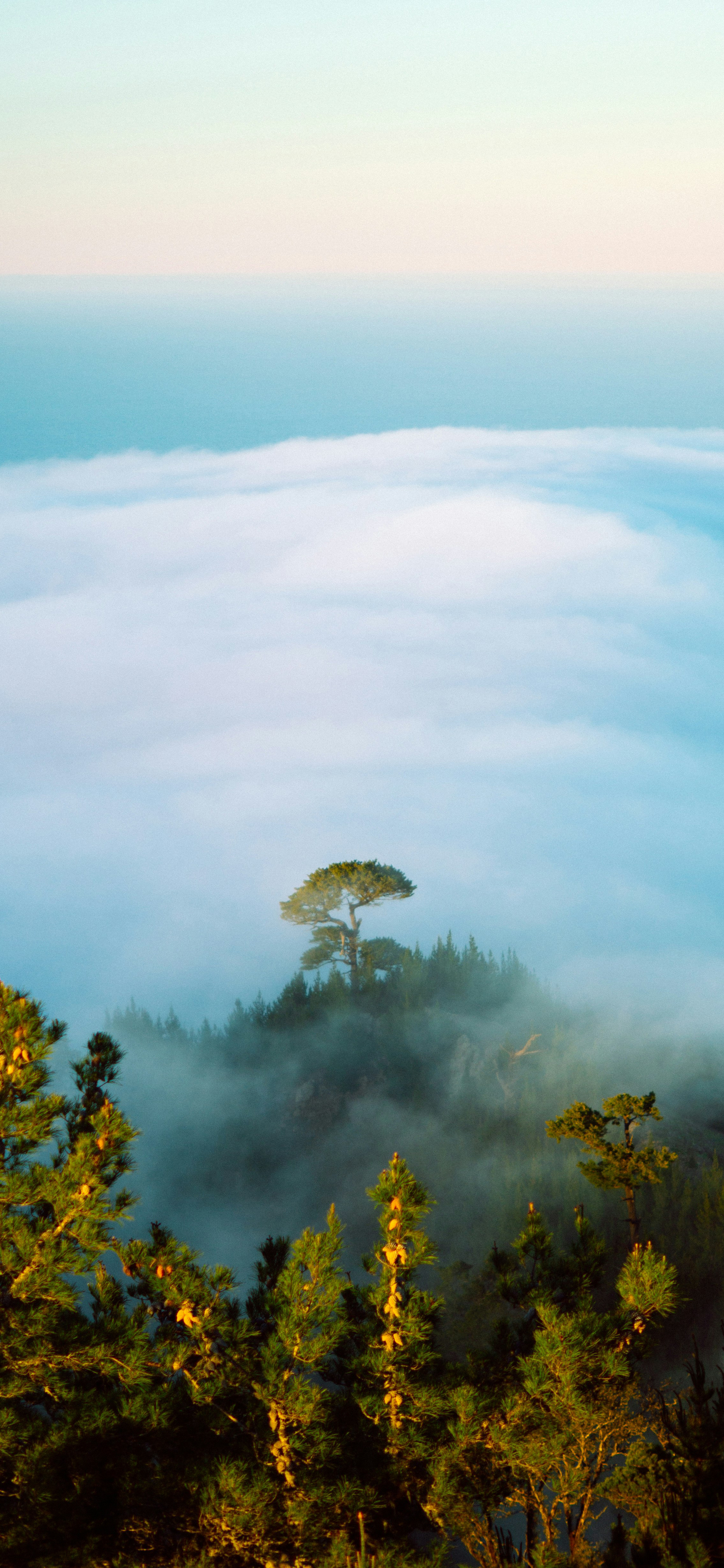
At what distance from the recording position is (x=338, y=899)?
5972 centimetres

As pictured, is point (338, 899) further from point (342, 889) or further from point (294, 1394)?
point (294, 1394)

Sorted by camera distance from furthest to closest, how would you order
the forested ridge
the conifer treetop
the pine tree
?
the conifer treetop → the pine tree → the forested ridge

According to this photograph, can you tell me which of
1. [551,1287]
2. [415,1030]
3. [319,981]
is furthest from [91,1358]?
[319,981]

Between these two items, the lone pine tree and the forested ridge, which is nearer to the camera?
the forested ridge

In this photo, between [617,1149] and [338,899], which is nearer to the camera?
[617,1149]

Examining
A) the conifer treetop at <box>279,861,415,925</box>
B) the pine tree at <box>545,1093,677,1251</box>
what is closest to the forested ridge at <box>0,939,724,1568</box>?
the pine tree at <box>545,1093,677,1251</box>

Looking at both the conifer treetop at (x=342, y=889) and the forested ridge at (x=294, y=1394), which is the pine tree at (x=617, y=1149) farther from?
the conifer treetop at (x=342, y=889)

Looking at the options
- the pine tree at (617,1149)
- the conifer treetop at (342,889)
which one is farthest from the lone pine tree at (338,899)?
the pine tree at (617,1149)

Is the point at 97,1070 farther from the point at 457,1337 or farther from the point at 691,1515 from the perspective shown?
the point at 457,1337

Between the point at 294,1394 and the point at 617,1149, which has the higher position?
the point at 617,1149

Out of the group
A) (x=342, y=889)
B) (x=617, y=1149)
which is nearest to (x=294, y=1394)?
(x=617, y=1149)

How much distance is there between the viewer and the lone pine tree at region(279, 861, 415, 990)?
58188mm

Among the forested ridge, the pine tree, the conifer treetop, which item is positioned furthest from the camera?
the conifer treetop

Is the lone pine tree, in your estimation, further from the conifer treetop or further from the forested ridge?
the forested ridge
